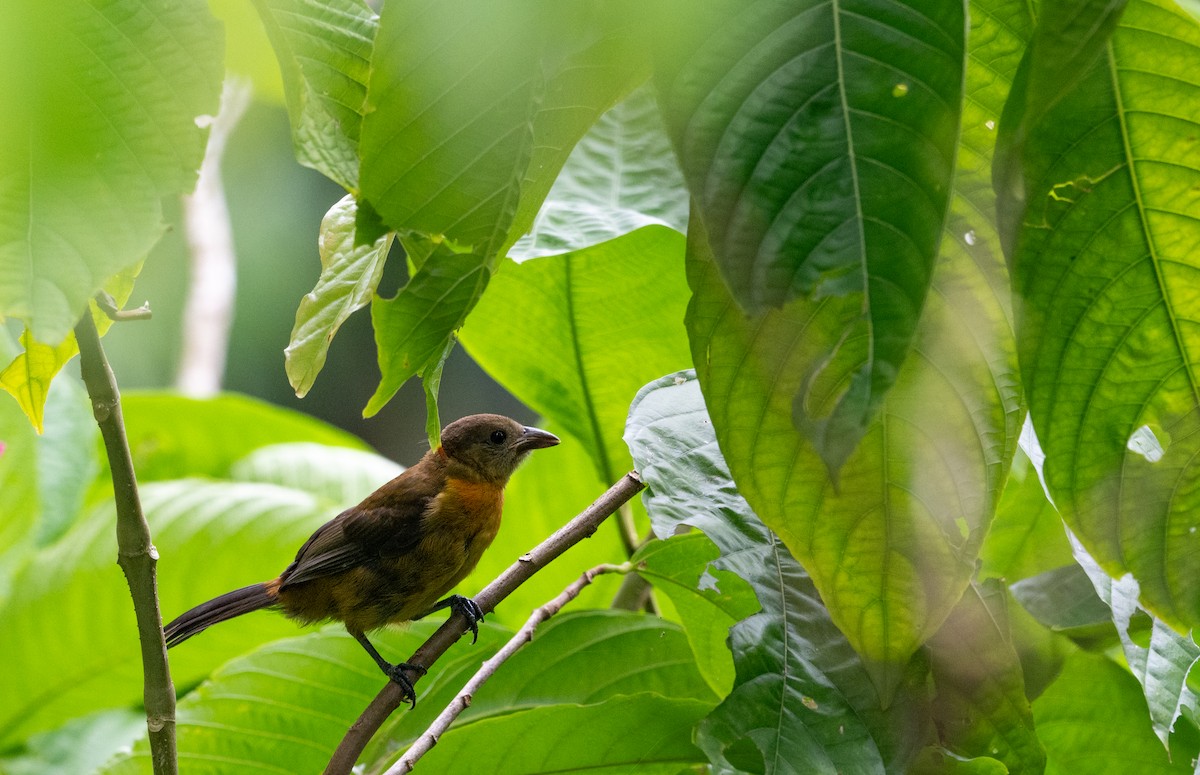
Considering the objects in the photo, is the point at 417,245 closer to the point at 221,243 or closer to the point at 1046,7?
the point at 1046,7

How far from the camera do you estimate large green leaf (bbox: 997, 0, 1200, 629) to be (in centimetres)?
101

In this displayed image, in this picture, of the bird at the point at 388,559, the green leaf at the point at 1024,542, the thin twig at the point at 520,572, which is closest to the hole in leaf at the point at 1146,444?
the thin twig at the point at 520,572

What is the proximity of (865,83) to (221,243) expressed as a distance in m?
6.37

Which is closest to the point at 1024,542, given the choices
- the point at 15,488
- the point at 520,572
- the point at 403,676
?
the point at 520,572

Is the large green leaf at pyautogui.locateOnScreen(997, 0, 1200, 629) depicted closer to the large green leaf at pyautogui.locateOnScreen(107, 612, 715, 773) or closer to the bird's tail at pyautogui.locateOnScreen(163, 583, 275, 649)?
the large green leaf at pyautogui.locateOnScreen(107, 612, 715, 773)

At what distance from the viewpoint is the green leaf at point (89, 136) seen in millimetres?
908

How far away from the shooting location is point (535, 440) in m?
3.12

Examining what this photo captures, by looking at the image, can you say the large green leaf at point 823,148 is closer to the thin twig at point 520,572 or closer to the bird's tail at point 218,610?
the thin twig at point 520,572

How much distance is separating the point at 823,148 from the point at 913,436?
1.08 ft

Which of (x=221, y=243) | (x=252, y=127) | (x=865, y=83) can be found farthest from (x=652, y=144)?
(x=252, y=127)

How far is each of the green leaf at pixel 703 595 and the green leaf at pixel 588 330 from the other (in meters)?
0.56

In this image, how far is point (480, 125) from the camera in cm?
99

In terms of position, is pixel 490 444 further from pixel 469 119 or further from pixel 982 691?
pixel 469 119

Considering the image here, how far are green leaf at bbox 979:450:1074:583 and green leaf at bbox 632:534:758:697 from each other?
24.1 inches
